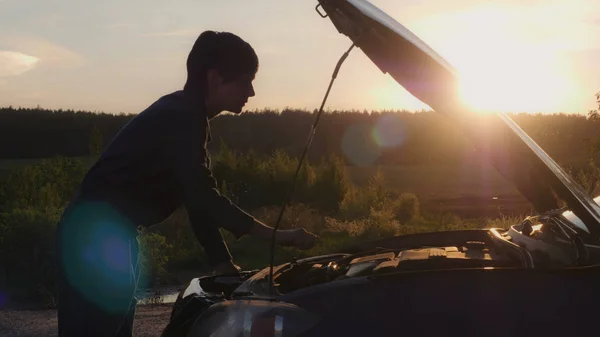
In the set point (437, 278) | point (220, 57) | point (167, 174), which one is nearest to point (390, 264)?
point (437, 278)

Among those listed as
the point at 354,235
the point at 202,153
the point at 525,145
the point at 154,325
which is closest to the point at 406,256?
the point at 525,145

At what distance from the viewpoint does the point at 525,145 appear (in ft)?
9.63

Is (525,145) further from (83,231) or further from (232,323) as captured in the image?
(83,231)

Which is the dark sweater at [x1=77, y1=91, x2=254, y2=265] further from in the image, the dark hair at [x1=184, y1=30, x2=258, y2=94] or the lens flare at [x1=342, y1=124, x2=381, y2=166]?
the lens flare at [x1=342, y1=124, x2=381, y2=166]

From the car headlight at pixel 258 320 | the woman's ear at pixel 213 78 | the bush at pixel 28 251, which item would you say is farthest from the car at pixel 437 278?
the bush at pixel 28 251

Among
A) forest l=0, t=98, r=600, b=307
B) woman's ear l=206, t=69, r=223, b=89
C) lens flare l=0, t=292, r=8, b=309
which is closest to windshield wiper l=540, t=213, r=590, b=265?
forest l=0, t=98, r=600, b=307

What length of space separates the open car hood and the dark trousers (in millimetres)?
1335

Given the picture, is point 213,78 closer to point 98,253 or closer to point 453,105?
point 98,253

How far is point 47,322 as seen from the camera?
8453 mm

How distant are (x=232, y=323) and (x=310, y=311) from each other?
11.1 inches

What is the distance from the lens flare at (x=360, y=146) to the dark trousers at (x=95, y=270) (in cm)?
4555

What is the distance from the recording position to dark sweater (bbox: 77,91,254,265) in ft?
10.6

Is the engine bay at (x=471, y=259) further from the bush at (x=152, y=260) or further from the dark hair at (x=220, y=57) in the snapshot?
the bush at (x=152, y=260)

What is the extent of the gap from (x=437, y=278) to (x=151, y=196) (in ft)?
4.42
